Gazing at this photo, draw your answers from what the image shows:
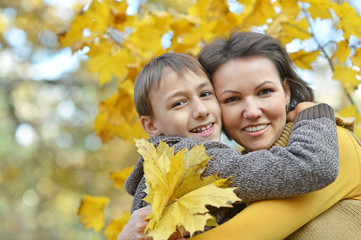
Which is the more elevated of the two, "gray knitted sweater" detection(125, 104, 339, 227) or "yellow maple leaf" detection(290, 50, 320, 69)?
"yellow maple leaf" detection(290, 50, 320, 69)

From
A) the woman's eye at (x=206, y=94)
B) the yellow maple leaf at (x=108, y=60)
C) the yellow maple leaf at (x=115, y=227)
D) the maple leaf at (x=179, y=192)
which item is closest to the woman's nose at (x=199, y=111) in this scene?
the woman's eye at (x=206, y=94)

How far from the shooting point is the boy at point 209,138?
1428mm

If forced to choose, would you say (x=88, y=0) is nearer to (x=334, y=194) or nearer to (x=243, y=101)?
(x=243, y=101)

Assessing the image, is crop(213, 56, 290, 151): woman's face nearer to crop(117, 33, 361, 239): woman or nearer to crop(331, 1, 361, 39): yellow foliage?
crop(117, 33, 361, 239): woman

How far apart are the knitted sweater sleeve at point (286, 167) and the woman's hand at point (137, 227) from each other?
0.28m

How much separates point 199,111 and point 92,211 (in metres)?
1.31

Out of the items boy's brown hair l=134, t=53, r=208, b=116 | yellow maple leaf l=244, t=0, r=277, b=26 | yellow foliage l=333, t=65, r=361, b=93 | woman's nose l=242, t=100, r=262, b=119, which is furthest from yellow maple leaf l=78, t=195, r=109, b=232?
yellow foliage l=333, t=65, r=361, b=93

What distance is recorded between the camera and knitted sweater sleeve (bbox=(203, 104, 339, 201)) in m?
1.41

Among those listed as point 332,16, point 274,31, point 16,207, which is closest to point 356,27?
point 332,16

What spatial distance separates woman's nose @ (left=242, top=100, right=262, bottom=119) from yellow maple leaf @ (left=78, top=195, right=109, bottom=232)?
1295 millimetres

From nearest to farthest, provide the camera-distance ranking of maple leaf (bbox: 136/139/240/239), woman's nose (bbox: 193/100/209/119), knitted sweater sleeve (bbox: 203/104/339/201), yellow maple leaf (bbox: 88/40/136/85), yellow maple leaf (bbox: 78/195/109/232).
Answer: maple leaf (bbox: 136/139/240/239) → knitted sweater sleeve (bbox: 203/104/339/201) → woman's nose (bbox: 193/100/209/119) → yellow maple leaf (bbox: 88/40/136/85) → yellow maple leaf (bbox: 78/195/109/232)

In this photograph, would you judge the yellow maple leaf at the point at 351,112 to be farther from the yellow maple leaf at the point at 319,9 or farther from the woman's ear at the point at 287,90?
the yellow maple leaf at the point at 319,9

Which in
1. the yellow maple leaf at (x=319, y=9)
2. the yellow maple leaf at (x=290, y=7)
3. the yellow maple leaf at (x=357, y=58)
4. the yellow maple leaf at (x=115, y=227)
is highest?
the yellow maple leaf at (x=290, y=7)

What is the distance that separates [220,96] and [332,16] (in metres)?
0.97
